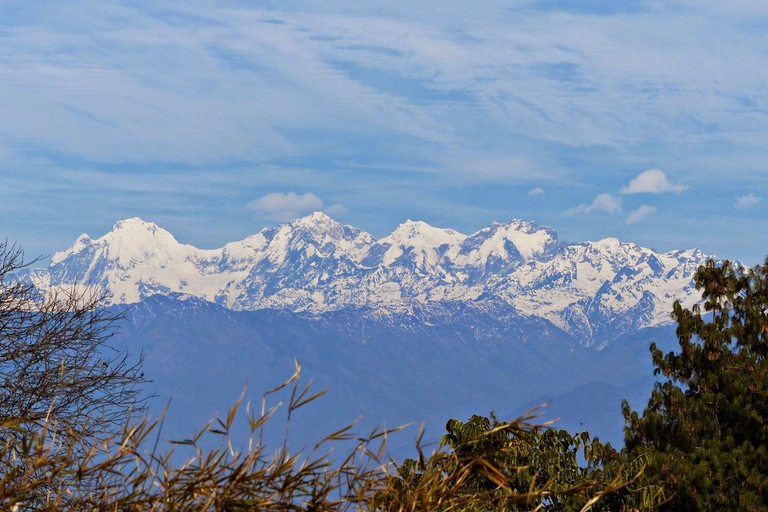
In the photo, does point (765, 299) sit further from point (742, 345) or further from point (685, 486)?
point (685, 486)

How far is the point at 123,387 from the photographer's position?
70.0ft

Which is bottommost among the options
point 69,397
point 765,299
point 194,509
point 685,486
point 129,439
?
point 194,509

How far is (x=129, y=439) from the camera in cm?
570

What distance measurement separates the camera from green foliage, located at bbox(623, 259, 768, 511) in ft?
63.7

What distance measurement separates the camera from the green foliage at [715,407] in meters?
19.4

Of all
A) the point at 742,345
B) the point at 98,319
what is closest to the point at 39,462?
the point at 98,319

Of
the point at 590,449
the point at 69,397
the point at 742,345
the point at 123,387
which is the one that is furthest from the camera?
the point at 742,345

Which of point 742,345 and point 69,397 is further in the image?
point 742,345

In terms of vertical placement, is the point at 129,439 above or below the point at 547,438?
below

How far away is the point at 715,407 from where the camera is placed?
2266cm

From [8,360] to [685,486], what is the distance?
1350 centimetres

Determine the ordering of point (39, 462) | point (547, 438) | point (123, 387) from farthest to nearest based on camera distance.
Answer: point (123, 387), point (547, 438), point (39, 462)

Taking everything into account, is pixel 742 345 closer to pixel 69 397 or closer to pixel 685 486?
pixel 685 486

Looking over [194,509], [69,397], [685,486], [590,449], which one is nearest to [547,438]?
[590,449]
